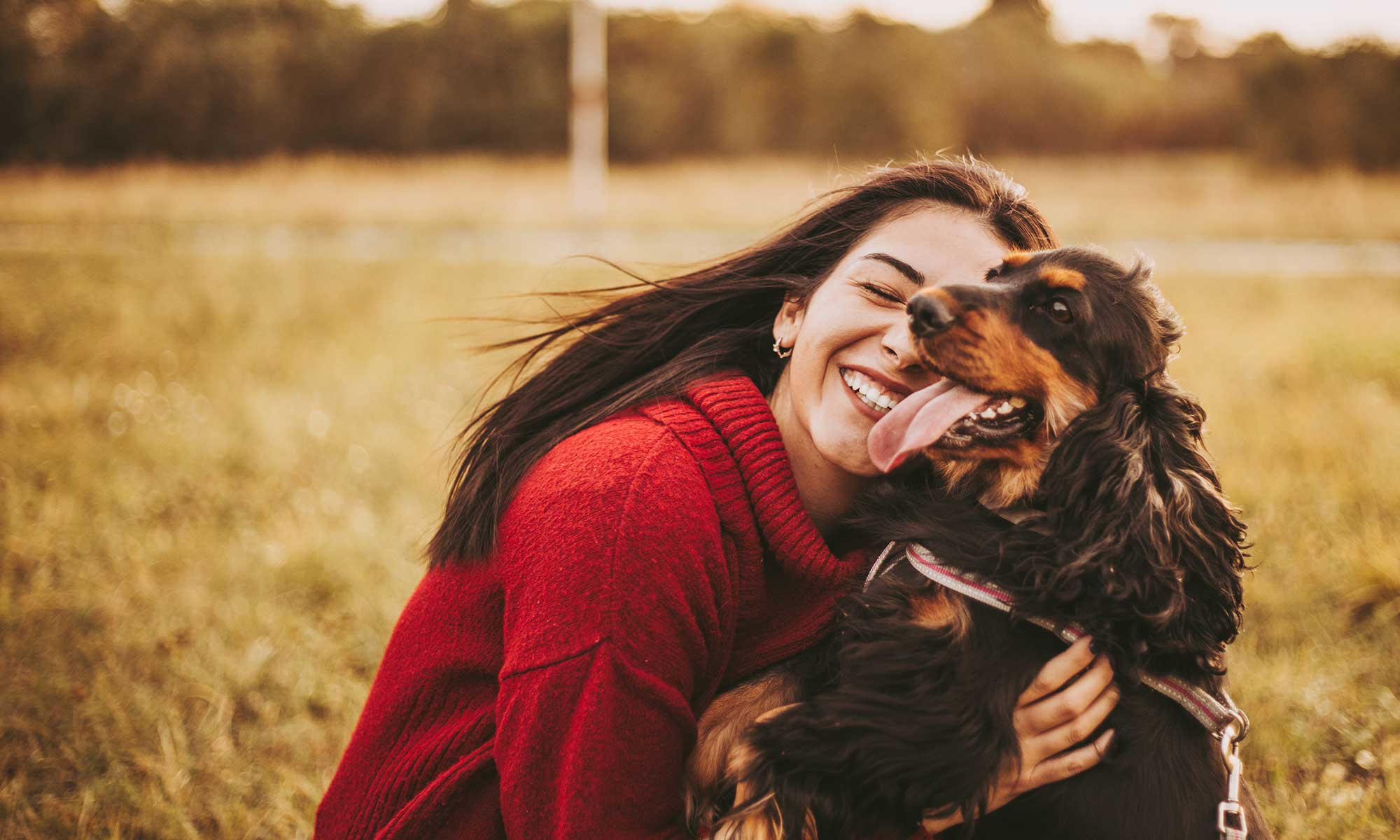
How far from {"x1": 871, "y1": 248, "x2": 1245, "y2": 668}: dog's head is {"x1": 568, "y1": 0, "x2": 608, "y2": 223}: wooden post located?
36.2 feet

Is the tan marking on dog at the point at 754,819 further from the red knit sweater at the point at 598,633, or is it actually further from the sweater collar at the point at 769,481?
the sweater collar at the point at 769,481

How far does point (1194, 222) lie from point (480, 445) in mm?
14258

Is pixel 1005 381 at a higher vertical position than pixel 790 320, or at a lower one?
lower

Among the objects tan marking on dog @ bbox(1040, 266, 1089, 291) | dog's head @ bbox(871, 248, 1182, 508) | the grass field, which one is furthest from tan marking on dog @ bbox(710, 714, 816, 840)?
the grass field

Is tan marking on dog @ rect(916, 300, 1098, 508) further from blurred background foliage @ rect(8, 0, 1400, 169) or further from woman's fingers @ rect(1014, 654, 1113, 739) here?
blurred background foliage @ rect(8, 0, 1400, 169)

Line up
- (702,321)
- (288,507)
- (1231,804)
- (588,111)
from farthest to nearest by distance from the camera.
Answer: (588,111) < (288,507) < (702,321) < (1231,804)

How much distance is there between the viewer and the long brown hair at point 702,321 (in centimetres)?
238

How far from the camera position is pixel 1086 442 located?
81.0 inches

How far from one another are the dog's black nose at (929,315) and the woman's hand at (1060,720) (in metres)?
0.67

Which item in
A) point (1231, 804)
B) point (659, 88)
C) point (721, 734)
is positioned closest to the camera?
point (1231, 804)

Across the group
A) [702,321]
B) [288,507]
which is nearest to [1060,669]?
[702,321]

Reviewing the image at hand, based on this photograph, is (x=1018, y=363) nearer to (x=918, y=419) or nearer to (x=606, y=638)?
(x=918, y=419)


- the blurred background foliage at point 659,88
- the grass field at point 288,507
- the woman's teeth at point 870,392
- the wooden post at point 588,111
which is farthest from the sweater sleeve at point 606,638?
the blurred background foliage at point 659,88

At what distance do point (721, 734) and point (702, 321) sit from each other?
1.11 metres
